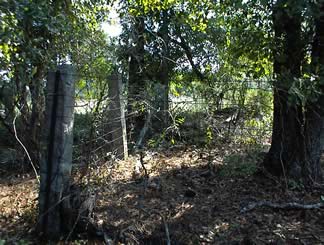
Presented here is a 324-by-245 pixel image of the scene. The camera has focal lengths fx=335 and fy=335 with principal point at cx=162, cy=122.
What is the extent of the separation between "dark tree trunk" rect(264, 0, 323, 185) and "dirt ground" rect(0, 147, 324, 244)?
0.26 metres

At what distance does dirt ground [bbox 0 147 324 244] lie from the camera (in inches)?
140

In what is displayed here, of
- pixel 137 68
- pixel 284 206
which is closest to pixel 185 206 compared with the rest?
pixel 284 206

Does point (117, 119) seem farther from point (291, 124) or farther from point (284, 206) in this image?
point (284, 206)

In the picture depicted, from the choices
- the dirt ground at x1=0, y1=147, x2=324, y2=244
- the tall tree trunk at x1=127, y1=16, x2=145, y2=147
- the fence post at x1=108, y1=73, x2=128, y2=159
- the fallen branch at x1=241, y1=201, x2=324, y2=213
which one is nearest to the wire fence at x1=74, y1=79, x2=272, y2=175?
the fence post at x1=108, y1=73, x2=128, y2=159

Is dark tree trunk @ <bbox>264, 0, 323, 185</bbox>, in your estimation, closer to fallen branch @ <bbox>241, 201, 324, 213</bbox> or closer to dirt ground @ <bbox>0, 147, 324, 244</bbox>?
dirt ground @ <bbox>0, 147, 324, 244</bbox>

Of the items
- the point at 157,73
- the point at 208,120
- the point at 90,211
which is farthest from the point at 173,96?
the point at 157,73

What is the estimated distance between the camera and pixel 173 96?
4.82m

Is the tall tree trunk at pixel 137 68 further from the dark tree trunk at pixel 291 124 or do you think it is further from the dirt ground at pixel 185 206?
the dark tree trunk at pixel 291 124

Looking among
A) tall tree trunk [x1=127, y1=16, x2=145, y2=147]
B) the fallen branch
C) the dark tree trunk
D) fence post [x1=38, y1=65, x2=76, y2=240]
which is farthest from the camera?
tall tree trunk [x1=127, y1=16, x2=145, y2=147]

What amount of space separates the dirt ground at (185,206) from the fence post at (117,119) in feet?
0.86

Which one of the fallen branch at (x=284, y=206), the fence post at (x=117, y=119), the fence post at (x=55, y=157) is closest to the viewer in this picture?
the fence post at (x=55, y=157)

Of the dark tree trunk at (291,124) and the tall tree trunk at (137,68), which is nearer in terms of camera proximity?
the dark tree trunk at (291,124)

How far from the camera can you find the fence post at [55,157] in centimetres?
338

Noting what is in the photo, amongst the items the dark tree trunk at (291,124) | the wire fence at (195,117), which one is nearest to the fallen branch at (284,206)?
the dark tree trunk at (291,124)
